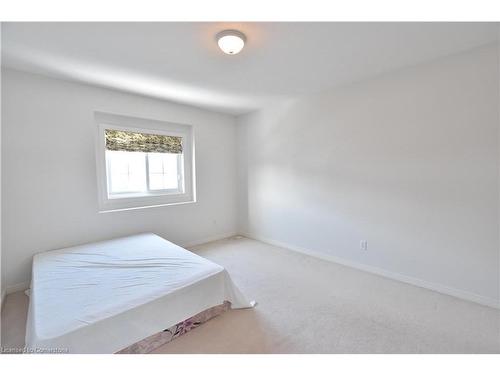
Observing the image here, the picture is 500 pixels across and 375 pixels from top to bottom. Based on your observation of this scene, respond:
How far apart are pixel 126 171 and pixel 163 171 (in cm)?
55

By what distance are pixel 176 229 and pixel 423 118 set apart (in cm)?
358

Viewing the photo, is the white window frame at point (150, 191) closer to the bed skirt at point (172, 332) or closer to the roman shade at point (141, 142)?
the roman shade at point (141, 142)

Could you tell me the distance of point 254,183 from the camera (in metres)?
4.18

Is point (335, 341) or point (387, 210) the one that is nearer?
point (335, 341)

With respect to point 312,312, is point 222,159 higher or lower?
higher

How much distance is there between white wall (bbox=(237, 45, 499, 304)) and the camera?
207cm

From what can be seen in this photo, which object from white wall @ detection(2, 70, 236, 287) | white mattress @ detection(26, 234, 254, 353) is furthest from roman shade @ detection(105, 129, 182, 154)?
white mattress @ detection(26, 234, 254, 353)

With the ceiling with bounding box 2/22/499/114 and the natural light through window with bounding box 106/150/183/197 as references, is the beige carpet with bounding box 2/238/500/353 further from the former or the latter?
the ceiling with bounding box 2/22/499/114

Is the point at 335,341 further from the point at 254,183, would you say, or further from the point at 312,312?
the point at 254,183

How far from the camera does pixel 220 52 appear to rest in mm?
2080

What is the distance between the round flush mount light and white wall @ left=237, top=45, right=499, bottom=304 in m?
1.73

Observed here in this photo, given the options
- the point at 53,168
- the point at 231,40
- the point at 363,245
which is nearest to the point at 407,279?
the point at 363,245
